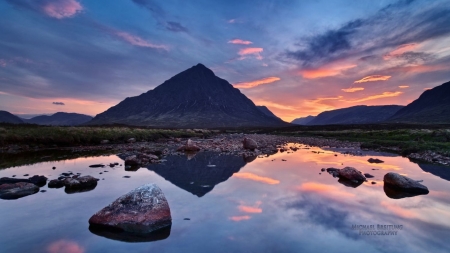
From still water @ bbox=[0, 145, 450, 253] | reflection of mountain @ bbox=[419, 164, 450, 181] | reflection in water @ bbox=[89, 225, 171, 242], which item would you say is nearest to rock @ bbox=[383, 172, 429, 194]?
still water @ bbox=[0, 145, 450, 253]

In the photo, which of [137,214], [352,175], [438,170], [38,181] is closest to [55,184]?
[38,181]

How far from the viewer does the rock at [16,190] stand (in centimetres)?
1188

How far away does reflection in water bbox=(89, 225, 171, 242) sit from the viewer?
7930mm

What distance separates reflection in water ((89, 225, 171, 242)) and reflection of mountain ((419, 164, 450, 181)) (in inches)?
Answer: 694

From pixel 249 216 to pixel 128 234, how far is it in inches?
174

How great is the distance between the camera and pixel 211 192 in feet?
42.9

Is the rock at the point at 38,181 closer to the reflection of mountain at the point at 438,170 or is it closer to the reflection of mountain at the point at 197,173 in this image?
the reflection of mountain at the point at 197,173

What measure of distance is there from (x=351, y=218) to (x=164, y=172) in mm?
12542

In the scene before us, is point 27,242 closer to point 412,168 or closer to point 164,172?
point 164,172

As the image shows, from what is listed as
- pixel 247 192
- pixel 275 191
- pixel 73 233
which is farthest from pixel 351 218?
pixel 73 233

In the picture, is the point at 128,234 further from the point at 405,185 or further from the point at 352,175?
the point at 405,185

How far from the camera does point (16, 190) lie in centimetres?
1223

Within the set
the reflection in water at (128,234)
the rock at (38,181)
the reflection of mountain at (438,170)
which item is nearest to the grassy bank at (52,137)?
the rock at (38,181)

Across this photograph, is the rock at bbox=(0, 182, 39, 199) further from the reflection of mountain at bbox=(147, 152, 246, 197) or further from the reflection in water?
the reflection of mountain at bbox=(147, 152, 246, 197)
